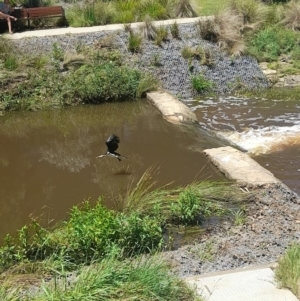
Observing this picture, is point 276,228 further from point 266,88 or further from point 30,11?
point 30,11

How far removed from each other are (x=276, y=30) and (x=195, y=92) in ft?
12.1

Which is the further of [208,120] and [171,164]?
[208,120]

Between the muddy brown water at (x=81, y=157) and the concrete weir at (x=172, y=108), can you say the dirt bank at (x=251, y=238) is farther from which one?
the concrete weir at (x=172, y=108)

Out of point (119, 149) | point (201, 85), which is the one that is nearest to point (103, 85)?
point (201, 85)

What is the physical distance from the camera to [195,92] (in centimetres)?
1290

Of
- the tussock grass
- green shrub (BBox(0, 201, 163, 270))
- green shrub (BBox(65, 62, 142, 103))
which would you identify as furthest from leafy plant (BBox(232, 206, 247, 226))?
green shrub (BBox(65, 62, 142, 103))

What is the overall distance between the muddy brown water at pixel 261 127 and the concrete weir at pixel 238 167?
520 millimetres

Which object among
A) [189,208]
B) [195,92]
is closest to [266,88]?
[195,92]

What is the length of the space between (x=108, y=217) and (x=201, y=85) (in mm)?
7642

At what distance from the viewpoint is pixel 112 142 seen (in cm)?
819

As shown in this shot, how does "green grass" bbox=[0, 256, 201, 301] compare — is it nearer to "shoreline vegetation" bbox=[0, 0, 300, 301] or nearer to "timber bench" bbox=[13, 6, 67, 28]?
"shoreline vegetation" bbox=[0, 0, 300, 301]

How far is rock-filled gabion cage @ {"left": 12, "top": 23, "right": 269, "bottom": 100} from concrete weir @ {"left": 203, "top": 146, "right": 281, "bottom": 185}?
4265 millimetres

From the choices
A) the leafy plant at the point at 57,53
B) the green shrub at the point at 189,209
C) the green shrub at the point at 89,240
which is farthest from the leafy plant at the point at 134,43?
the green shrub at the point at 89,240

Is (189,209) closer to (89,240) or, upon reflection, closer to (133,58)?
(89,240)
